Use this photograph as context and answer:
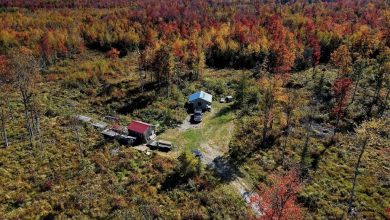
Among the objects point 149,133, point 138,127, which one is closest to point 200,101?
point 149,133

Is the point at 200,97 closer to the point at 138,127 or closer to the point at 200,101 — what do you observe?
the point at 200,101

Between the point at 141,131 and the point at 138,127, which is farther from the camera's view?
the point at 138,127

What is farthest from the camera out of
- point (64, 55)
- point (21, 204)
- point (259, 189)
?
point (64, 55)

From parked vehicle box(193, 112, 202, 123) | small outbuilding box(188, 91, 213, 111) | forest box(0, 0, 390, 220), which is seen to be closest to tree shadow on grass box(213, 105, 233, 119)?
forest box(0, 0, 390, 220)

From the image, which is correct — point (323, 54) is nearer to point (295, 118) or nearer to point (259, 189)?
point (295, 118)

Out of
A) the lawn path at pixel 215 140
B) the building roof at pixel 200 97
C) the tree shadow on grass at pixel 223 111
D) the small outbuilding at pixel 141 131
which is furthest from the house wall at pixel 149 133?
the tree shadow on grass at pixel 223 111

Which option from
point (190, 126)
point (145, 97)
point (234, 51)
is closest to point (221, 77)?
point (234, 51)

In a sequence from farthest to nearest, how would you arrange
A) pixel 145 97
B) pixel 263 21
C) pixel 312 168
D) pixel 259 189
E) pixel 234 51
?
1. pixel 263 21
2. pixel 234 51
3. pixel 145 97
4. pixel 312 168
5. pixel 259 189
